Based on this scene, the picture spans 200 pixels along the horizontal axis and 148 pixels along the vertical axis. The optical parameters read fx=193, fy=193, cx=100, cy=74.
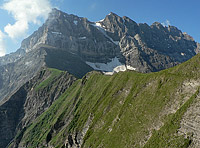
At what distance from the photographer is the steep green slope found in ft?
212

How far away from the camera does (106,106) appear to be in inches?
4277

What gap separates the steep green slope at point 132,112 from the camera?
2542 inches

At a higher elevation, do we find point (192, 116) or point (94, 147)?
point (192, 116)

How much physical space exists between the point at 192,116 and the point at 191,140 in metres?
7.42

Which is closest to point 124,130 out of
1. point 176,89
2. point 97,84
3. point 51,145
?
point 176,89

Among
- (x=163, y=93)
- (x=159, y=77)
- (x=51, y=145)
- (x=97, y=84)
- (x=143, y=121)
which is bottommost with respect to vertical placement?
(x=51, y=145)

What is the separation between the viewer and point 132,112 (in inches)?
3310

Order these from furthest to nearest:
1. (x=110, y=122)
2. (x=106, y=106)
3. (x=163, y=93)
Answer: (x=106, y=106), (x=110, y=122), (x=163, y=93)

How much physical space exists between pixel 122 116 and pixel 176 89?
28.7 metres

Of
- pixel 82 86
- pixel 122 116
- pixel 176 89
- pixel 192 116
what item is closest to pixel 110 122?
pixel 122 116

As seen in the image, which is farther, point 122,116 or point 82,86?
point 82,86

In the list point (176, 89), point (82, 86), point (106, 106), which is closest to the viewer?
point (176, 89)

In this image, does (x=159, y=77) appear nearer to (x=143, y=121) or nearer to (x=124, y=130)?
(x=143, y=121)

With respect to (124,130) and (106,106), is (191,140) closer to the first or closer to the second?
(124,130)
